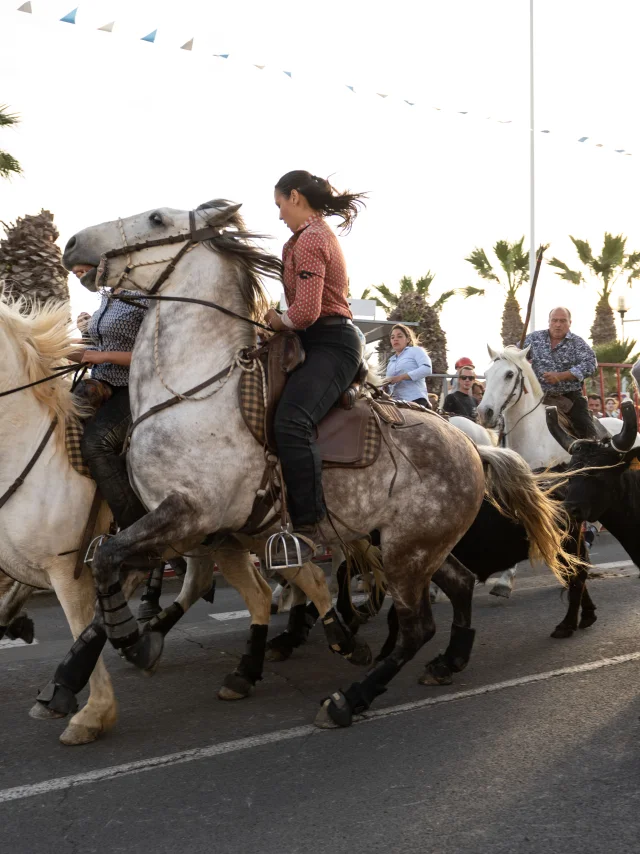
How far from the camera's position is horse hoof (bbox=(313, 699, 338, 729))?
14.7 ft

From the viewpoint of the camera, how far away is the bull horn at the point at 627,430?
18.7 ft

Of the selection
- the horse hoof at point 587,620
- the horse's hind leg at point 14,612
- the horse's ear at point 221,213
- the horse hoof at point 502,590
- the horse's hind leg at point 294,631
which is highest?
the horse's ear at point 221,213

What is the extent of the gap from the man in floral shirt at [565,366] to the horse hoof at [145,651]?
17.3 feet

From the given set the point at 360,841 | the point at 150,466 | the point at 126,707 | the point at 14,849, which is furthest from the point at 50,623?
the point at 360,841

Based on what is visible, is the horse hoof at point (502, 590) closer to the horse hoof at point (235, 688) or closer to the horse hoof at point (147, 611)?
the horse hoof at point (147, 611)

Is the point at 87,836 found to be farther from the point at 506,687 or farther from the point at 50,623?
the point at 50,623

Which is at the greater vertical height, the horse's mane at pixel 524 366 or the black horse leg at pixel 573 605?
the horse's mane at pixel 524 366

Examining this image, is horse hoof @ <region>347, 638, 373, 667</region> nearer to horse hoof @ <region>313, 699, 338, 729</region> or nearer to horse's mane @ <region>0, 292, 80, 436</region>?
horse hoof @ <region>313, 699, 338, 729</region>

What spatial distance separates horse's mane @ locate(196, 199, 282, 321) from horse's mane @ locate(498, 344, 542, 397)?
448cm

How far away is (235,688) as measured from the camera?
5.02m

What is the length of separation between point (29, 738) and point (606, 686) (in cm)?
324

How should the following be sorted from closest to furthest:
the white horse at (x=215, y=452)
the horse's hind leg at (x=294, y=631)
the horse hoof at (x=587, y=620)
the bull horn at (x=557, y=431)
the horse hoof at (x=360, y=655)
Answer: the white horse at (x=215, y=452)
the horse hoof at (x=360, y=655)
the horse's hind leg at (x=294, y=631)
the horse hoof at (x=587, y=620)
the bull horn at (x=557, y=431)

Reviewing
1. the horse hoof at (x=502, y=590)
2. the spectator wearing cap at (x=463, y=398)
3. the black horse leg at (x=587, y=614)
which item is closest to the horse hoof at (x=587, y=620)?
the black horse leg at (x=587, y=614)

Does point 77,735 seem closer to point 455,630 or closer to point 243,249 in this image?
point 455,630
